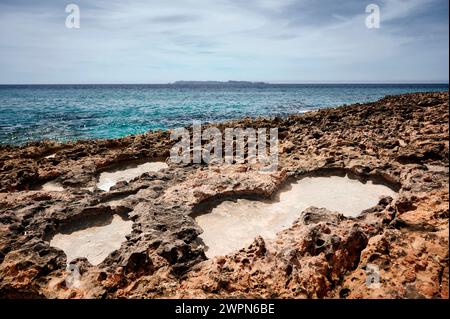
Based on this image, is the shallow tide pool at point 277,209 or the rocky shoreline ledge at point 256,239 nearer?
the rocky shoreline ledge at point 256,239

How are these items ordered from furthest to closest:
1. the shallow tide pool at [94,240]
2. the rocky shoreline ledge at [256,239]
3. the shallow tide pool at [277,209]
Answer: the shallow tide pool at [277,209] → the shallow tide pool at [94,240] → the rocky shoreline ledge at [256,239]

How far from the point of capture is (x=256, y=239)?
5598mm

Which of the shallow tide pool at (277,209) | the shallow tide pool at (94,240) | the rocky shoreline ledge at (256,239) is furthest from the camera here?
the shallow tide pool at (277,209)

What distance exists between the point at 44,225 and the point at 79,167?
4.18 metres

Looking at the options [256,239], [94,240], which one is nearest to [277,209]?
[256,239]

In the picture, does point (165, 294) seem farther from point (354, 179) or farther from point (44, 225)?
point (354, 179)

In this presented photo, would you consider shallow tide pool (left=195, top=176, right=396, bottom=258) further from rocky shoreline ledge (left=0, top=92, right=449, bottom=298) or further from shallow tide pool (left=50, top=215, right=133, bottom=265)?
shallow tide pool (left=50, top=215, right=133, bottom=265)

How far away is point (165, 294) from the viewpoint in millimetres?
4684

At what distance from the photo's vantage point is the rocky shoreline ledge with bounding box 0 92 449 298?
4.59 m

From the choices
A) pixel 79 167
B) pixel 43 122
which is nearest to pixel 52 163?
pixel 79 167

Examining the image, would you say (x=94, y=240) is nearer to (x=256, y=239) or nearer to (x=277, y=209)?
(x=256, y=239)

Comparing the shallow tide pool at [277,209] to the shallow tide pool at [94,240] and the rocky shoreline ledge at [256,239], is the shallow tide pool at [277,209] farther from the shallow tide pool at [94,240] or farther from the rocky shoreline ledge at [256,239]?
the shallow tide pool at [94,240]

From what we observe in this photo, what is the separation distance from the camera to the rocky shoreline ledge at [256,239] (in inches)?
181

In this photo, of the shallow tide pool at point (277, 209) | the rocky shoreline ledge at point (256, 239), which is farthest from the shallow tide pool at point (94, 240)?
the shallow tide pool at point (277, 209)
